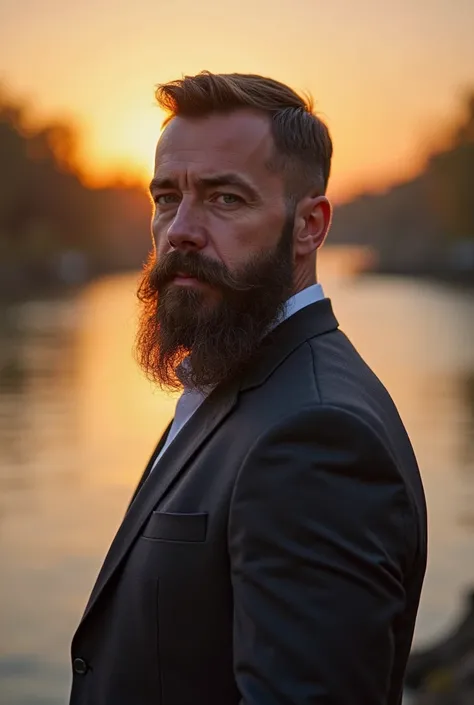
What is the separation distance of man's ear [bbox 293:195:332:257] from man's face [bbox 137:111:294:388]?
3cm

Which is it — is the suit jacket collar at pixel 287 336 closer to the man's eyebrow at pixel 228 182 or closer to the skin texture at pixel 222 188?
the skin texture at pixel 222 188

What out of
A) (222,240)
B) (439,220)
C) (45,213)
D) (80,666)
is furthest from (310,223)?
(439,220)

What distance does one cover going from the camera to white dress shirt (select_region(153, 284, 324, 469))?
95.8 inches

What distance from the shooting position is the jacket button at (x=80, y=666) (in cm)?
237

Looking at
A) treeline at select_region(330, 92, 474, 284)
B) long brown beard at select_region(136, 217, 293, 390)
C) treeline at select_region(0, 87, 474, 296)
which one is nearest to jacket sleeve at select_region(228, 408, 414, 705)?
long brown beard at select_region(136, 217, 293, 390)

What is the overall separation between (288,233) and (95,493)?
1270 cm

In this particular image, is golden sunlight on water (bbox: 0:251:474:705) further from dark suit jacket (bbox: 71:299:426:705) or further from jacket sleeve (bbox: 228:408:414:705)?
jacket sleeve (bbox: 228:408:414:705)

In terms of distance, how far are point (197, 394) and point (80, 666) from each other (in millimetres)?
549

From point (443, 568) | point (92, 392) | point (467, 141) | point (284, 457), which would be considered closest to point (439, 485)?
point (443, 568)

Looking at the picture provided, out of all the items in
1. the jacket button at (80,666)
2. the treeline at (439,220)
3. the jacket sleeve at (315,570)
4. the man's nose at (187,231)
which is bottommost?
Answer: the jacket button at (80,666)

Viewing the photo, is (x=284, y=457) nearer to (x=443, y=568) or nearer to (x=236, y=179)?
(x=236, y=179)

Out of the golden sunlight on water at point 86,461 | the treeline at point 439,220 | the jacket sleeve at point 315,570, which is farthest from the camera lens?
the treeline at point 439,220

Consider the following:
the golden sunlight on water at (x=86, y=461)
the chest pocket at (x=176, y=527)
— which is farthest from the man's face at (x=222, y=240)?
the golden sunlight on water at (x=86, y=461)

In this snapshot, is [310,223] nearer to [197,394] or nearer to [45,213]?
[197,394]
